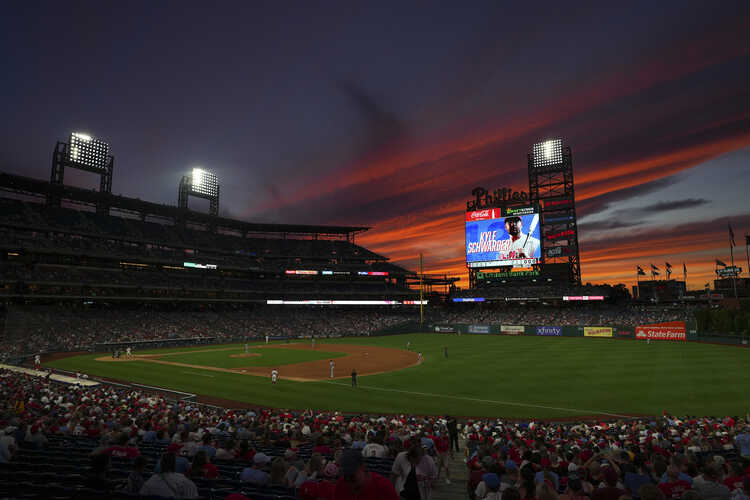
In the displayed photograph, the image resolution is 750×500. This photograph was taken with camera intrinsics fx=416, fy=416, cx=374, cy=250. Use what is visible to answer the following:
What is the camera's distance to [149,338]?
57375 millimetres

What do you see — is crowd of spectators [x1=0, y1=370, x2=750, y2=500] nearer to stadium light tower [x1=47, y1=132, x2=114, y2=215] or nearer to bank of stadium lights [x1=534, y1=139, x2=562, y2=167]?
stadium light tower [x1=47, y1=132, x2=114, y2=215]

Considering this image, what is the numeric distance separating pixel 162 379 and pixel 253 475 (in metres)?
31.0

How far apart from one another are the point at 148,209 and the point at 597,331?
8071cm

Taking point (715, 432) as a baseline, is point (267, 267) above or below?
above

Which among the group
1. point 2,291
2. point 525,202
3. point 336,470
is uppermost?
point 525,202

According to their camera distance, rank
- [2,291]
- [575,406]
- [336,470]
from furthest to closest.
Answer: [2,291] < [575,406] < [336,470]

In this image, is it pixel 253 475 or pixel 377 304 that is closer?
pixel 253 475

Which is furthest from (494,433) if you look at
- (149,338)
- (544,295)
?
(544,295)

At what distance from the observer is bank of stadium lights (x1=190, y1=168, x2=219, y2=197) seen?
Result: 89750 mm

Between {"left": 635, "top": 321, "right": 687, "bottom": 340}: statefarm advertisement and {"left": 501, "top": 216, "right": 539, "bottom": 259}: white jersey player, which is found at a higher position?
{"left": 501, "top": 216, "right": 539, "bottom": 259}: white jersey player

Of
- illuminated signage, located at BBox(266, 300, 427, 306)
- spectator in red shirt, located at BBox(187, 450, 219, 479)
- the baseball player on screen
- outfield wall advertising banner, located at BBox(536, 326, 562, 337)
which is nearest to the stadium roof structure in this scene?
illuminated signage, located at BBox(266, 300, 427, 306)

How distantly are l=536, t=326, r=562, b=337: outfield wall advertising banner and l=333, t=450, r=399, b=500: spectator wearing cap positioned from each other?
224 ft

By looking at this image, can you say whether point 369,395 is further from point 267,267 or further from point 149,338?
point 267,267

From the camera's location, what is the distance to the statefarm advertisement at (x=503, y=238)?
7925 centimetres
